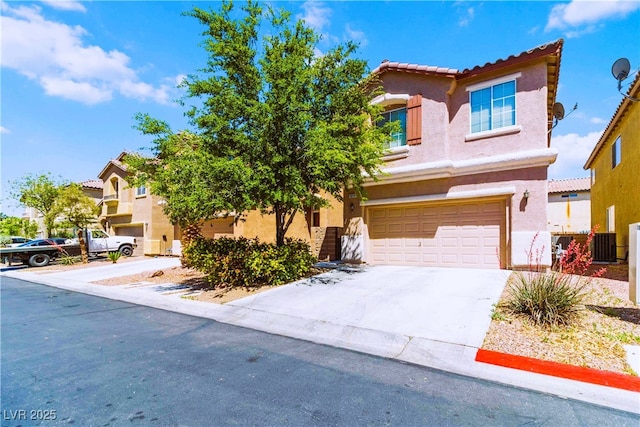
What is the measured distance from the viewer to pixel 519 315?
20.1ft

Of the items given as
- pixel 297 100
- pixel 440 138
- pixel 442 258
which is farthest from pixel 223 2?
pixel 442 258

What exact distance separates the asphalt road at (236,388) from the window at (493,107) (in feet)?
31.0

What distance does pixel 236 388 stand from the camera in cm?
404

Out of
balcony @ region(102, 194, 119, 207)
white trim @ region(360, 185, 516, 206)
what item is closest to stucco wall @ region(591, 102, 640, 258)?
white trim @ region(360, 185, 516, 206)

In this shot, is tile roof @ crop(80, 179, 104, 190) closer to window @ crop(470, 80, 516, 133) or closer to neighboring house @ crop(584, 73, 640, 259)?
window @ crop(470, 80, 516, 133)

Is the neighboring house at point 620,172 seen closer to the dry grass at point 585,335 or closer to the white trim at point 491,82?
the white trim at point 491,82

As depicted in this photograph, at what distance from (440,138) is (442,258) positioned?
4.24 meters

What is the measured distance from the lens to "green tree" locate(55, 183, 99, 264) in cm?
2069

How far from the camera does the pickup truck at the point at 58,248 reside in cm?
2016

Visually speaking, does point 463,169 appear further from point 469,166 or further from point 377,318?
point 377,318

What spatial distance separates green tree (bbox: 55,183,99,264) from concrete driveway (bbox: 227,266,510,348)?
58.5 feet

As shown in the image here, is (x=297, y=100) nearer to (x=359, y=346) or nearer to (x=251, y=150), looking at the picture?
(x=251, y=150)

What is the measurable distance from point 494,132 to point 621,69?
4442mm

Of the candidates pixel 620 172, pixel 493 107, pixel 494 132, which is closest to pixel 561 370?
pixel 494 132
